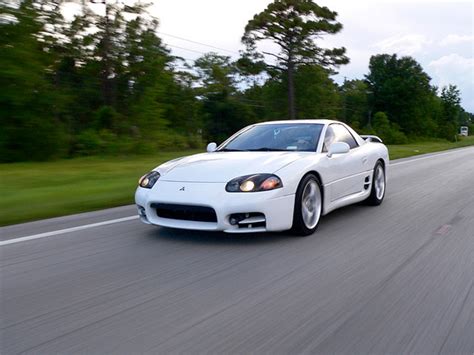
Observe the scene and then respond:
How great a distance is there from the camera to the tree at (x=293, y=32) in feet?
133

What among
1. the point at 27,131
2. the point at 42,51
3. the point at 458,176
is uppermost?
the point at 42,51

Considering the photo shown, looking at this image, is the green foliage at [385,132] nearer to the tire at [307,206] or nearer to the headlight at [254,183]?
the tire at [307,206]

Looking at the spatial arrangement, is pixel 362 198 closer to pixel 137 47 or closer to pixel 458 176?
pixel 458 176

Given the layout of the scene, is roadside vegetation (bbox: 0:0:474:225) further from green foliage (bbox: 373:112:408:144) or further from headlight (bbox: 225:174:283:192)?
green foliage (bbox: 373:112:408:144)

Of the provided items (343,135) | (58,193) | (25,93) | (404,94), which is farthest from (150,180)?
(404,94)

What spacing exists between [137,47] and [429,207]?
22.8 meters

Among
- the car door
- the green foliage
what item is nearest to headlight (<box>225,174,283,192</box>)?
the car door

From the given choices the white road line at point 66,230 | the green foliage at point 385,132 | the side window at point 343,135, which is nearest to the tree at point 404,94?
the green foliage at point 385,132

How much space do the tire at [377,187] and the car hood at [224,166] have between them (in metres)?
2.11

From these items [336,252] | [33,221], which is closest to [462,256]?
[336,252]

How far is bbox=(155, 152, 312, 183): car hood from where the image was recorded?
5547 mm

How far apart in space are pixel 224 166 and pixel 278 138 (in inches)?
51.6

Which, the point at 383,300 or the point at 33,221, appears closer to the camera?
the point at 383,300

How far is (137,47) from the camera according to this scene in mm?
28094
